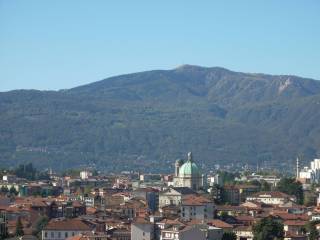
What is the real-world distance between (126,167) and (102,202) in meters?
118

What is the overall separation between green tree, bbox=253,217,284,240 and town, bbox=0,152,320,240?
4 cm

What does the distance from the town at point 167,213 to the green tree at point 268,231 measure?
41 millimetres

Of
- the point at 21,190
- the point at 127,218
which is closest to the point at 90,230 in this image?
the point at 127,218

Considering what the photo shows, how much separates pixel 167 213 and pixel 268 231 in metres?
10.6

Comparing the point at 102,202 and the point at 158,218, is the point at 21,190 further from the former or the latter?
the point at 158,218

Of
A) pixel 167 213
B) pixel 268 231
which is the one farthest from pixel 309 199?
pixel 268 231

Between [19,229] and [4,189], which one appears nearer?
[19,229]

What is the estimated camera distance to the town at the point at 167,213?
170 ft

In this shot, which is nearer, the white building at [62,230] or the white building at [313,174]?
the white building at [62,230]

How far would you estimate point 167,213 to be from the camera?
206ft

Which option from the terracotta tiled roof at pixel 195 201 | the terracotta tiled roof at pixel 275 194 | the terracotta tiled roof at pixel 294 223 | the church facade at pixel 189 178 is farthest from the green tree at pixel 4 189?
the terracotta tiled roof at pixel 294 223

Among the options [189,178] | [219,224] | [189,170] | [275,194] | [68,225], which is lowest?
[219,224]

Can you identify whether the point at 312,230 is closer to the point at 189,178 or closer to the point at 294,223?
the point at 294,223

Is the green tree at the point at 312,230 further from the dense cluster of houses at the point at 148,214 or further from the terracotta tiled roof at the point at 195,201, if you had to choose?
the terracotta tiled roof at the point at 195,201
